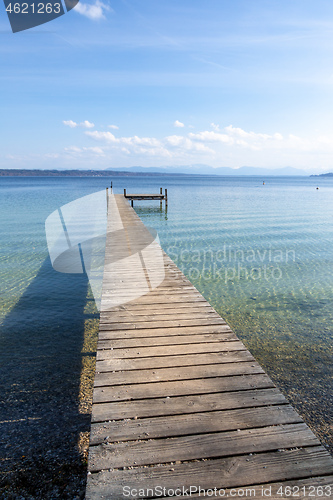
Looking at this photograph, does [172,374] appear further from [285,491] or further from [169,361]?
[285,491]

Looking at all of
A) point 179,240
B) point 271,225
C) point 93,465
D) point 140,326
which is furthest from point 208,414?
point 271,225

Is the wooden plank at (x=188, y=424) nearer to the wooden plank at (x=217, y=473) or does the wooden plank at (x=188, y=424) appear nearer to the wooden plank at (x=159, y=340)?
the wooden plank at (x=217, y=473)

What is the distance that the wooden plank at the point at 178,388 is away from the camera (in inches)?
103

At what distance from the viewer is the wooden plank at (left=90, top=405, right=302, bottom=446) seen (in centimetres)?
219

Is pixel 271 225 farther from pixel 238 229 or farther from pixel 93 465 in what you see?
pixel 93 465

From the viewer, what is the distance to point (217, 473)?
1896 millimetres

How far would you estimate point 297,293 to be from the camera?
900 centimetres

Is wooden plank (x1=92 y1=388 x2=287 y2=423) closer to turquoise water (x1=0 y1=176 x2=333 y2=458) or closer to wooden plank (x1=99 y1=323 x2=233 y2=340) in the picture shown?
wooden plank (x1=99 y1=323 x2=233 y2=340)

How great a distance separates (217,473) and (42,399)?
360cm

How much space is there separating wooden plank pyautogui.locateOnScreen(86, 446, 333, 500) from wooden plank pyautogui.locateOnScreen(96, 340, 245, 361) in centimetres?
137

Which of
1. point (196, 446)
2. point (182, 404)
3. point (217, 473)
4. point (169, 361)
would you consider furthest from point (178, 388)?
point (217, 473)

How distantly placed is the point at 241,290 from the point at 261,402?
6761 millimetres

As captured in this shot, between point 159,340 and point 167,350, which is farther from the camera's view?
point 159,340

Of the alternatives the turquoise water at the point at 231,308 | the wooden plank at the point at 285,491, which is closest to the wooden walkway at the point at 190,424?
the wooden plank at the point at 285,491
